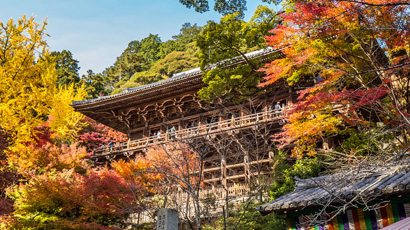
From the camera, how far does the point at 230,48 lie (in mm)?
17062

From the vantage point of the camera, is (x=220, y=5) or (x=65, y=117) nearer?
(x=220, y=5)

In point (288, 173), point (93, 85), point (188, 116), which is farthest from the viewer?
point (93, 85)

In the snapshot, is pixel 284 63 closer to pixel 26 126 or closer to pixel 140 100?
pixel 26 126

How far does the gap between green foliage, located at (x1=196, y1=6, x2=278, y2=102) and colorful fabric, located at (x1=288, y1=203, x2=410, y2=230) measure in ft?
32.1

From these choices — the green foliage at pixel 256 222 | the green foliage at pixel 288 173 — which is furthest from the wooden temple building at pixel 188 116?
the green foliage at pixel 256 222

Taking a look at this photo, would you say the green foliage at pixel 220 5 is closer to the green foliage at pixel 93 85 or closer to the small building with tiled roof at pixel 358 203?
the small building with tiled roof at pixel 358 203

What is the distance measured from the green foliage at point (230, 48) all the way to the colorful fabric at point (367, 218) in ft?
32.1

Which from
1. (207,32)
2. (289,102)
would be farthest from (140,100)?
(289,102)

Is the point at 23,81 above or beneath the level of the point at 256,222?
above

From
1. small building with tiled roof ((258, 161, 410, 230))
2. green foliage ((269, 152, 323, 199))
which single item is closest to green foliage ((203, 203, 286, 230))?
small building with tiled roof ((258, 161, 410, 230))

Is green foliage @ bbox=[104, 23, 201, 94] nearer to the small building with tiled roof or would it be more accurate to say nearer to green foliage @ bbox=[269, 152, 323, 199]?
green foliage @ bbox=[269, 152, 323, 199]

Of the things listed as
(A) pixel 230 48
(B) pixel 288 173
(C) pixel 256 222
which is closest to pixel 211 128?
(A) pixel 230 48

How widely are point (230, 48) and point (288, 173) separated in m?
7.19

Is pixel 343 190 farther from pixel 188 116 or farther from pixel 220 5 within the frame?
pixel 188 116
